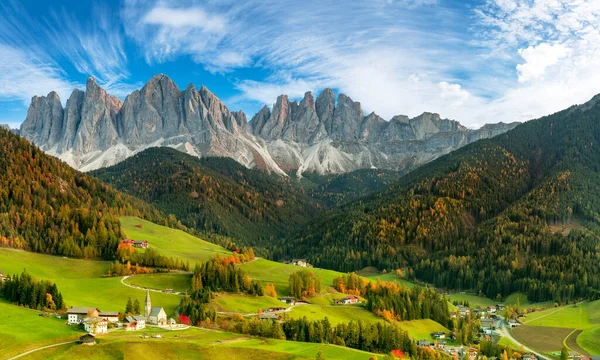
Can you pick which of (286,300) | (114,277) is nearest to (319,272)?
(286,300)

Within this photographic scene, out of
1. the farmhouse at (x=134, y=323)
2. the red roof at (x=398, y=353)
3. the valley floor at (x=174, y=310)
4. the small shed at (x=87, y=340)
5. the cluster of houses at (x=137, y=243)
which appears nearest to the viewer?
the small shed at (x=87, y=340)

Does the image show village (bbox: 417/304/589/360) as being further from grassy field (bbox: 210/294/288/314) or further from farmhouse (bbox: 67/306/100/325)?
farmhouse (bbox: 67/306/100/325)

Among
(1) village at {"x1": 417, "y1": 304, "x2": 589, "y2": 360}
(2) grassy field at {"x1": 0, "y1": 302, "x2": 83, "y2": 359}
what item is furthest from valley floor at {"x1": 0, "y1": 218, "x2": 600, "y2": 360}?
(1) village at {"x1": 417, "y1": 304, "x2": 589, "y2": 360}

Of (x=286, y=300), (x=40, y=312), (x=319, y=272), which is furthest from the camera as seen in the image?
(x=319, y=272)

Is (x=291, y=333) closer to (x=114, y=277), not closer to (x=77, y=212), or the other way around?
(x=114, y=277)

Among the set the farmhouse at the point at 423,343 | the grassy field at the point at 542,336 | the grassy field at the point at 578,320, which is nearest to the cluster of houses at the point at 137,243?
the farmhouse at the point at 423,343

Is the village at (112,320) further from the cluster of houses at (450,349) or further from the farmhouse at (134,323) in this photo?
the cluster of houses at (450,349)

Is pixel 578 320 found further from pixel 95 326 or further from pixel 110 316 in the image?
pixel 95 326
